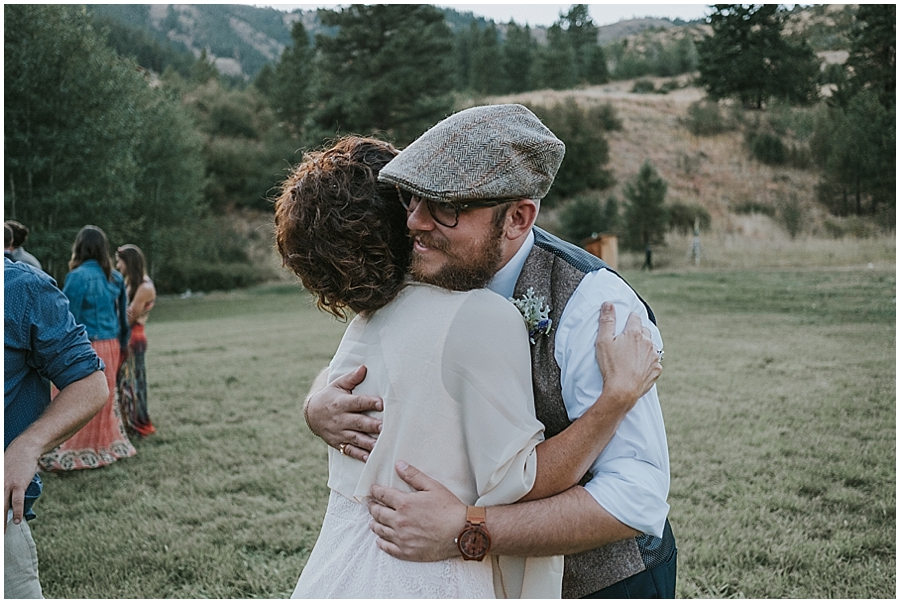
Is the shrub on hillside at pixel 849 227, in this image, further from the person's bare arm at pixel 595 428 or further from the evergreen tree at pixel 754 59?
the person's bare arm at pixel 595 428

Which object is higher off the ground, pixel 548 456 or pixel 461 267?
pixel 461 267

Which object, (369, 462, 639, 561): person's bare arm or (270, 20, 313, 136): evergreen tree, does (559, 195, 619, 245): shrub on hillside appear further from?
(369, 462, 639, 561): person's bare arm

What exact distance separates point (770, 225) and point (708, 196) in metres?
4.69

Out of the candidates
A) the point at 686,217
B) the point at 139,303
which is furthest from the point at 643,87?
the point at 139,303

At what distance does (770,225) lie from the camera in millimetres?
30281

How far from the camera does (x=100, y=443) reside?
703 cm

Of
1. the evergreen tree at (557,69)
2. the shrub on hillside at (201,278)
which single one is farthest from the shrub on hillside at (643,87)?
the shrub on hillside at (201,278)

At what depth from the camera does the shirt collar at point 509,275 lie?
1868 mm

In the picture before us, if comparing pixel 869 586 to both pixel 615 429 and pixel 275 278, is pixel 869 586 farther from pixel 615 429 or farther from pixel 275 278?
pixel 275 278

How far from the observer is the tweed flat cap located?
1602 millimetres

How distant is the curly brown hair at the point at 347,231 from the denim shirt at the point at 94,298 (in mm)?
5861

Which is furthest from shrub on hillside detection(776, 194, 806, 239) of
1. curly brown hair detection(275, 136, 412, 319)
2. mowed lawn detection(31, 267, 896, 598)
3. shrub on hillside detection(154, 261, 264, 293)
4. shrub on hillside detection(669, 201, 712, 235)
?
curly brown hair detection(275, 136, 412, 319)

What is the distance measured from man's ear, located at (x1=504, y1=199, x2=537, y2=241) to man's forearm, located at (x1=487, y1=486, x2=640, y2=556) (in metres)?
0.60

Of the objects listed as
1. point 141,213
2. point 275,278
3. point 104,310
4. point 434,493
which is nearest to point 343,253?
point 434,493
